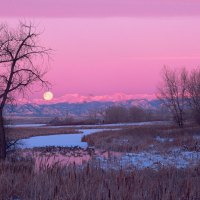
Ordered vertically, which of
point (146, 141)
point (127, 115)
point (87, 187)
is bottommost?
point (146, 141)

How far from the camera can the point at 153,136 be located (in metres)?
39.2

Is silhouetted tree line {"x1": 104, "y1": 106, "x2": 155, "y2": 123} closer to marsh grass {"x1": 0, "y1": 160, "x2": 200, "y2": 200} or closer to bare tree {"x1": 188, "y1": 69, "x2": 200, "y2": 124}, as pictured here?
bare tree {"x1": 188, "y1": 69, "x2": 200, "y2": 124}

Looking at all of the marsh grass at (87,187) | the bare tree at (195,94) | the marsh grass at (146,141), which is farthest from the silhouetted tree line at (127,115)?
the marsh grass at (87,187)

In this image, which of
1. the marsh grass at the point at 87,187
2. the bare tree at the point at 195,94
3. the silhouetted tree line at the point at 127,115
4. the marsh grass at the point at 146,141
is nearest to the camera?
the marsh grass at the point at 87,187

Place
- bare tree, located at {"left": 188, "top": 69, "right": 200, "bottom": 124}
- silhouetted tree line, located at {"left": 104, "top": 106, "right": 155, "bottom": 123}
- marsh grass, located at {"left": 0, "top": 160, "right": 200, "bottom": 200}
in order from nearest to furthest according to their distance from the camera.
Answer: marsh grass, located at {"left": 0, "top": 160, "right": 200, "bottom": 200} < bare tree, located at {"left": 188, "top": 69, "right": 200, "bottom": 124} < silhouetted tree line, located at {"left": 104, "top": 106, "right": 155, "bottom": 123}

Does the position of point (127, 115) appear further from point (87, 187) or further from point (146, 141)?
point (87, 187)

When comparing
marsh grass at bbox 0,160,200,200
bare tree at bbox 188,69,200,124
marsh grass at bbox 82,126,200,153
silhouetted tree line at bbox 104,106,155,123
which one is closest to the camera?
marsh grass at bbox 0,160,200,200

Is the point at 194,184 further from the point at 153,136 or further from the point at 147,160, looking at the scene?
the point at 153,136

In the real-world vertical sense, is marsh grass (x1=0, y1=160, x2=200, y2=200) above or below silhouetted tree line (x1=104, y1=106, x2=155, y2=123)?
below

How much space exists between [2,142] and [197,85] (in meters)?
46.0

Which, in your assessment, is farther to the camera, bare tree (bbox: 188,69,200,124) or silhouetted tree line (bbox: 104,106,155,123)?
silhouetted tree line (bbox: 104,106,155,123)

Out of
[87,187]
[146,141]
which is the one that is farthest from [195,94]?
[87,187]

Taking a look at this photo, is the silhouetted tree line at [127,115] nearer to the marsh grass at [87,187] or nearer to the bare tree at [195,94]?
the bare tree at [195,94]

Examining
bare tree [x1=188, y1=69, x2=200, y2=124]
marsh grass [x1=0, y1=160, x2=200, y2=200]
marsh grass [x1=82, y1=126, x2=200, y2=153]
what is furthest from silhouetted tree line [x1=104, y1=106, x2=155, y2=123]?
marsh grass [x1=0, y1=160, x2=200, y2=200]
